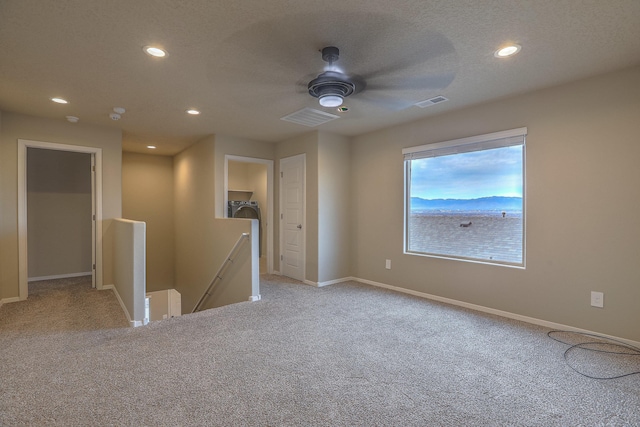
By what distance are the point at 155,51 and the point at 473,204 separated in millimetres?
3682

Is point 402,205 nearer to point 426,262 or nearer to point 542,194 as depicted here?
point 426,262

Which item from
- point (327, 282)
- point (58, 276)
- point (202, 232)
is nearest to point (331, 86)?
point (327, 282)

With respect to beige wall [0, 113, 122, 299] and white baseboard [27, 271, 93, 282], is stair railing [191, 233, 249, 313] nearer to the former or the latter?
beige wall [0, 113, 122, 299]

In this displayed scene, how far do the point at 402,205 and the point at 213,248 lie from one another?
10.3ft

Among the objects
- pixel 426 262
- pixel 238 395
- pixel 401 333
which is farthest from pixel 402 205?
pixel 238 395

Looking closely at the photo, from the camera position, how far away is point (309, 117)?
4109 millimetres

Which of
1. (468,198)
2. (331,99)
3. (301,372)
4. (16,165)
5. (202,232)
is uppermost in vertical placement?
(331,99)

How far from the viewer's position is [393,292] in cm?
448

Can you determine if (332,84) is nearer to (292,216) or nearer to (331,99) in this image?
(331,99)

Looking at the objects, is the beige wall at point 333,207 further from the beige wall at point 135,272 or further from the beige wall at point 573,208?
the beige wall at point 135,272

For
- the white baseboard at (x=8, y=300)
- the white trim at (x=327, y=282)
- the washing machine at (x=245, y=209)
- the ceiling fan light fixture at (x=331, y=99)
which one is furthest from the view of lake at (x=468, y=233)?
the white baseboard at (x=8, y=300)

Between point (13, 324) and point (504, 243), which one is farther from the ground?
point (504, 243)

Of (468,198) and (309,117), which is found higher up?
(309,117)

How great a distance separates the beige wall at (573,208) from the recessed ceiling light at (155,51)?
3245 millimetres
